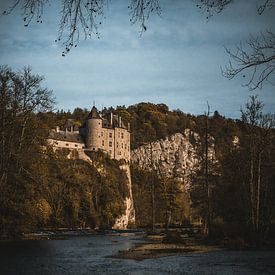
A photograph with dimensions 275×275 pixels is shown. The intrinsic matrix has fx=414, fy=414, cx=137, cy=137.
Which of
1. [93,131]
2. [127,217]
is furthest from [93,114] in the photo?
[127,217]

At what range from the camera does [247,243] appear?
25.4 meters

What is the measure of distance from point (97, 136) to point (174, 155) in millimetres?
46055

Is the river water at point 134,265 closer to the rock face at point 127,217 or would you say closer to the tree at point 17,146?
the tree at point 17,146

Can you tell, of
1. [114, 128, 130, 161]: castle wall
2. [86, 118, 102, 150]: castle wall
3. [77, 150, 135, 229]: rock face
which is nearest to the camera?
[77, 150, 135, 229]: rock face

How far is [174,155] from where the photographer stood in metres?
132

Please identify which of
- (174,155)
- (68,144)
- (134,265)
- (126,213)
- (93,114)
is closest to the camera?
(134,265)

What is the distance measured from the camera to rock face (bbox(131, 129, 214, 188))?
125312 millimetres

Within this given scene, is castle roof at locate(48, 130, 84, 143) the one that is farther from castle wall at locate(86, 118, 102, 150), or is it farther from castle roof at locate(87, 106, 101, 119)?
castle roof at locate(87, 106, 101, 119)

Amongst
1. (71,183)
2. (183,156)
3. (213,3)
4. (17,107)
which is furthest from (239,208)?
(183,156)

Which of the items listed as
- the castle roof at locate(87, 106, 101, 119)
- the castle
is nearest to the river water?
the castle

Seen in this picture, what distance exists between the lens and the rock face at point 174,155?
125 meters

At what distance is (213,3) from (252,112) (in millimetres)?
23394

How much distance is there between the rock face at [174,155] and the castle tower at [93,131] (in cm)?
3162

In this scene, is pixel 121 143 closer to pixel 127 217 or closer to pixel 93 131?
pixel 93 131
